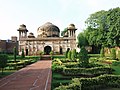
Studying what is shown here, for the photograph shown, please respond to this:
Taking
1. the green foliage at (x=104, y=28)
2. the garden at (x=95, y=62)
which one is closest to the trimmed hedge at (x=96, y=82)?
the garden at (x=95, y=62)

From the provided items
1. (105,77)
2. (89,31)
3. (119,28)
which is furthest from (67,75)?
(89,31)

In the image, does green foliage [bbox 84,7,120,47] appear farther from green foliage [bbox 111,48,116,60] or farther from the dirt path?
the dirt path

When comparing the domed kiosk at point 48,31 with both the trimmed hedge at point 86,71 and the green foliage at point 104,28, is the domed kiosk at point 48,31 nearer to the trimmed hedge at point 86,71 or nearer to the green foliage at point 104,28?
the green foliage at point 104,28

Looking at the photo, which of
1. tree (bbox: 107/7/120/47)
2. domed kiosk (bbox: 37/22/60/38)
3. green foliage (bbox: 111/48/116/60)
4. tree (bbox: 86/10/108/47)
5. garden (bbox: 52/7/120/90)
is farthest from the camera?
domed kiosk (bbox: 37/22/60/38)

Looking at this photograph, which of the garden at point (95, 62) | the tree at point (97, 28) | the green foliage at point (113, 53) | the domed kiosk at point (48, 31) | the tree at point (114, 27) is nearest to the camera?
the garden at point (95, 62)

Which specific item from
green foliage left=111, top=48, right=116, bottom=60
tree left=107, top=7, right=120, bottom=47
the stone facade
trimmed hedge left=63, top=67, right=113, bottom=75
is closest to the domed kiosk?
the stone facade

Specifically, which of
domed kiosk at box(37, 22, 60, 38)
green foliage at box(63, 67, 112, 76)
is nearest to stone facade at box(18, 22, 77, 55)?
domed kiosk at box(37, 22, 60, 38)

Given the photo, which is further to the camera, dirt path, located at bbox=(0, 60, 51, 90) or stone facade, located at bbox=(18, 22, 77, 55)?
stone facade, located at bbox=(18, 22, 77, 55)

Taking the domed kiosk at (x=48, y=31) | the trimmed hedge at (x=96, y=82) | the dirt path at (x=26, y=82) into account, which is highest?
the domed kiosk at (x=48, y=31)

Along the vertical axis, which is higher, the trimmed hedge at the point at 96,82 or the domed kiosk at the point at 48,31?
the domed kiosk at the point at 48,31

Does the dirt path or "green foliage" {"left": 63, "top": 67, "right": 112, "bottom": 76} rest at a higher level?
"green foliage" {"left": 63, "top": 67, "right": 112, "bottom": 76}

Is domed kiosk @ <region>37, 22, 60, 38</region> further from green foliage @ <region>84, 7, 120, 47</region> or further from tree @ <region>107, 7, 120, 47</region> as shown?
tree @ <region>107, 7, 120, 47</region>

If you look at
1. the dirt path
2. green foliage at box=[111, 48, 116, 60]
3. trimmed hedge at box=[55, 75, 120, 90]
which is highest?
green foliage at box=[111, 48, 116, 60]

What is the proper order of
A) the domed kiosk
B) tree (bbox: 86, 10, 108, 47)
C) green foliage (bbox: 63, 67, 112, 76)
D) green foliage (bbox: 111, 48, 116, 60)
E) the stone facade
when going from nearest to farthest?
green foliage (bbox: 63, 67, 112, 76), green foliage (bbox: 111, 48, 116, 60), tree (bbox: 86, 10, 108, 47), the stone facade, the domed kiosk
